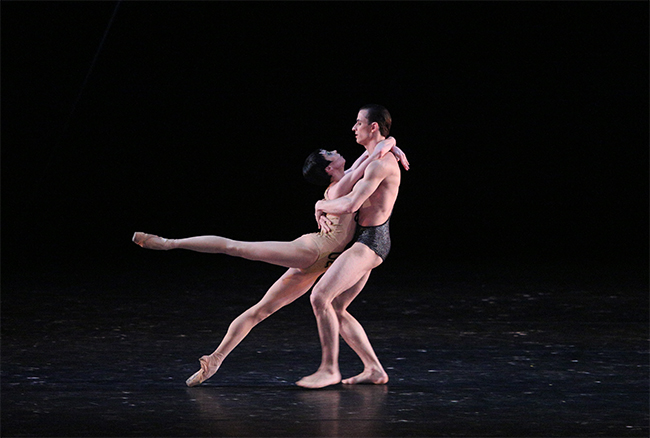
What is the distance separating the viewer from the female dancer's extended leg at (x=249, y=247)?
3.90 metres

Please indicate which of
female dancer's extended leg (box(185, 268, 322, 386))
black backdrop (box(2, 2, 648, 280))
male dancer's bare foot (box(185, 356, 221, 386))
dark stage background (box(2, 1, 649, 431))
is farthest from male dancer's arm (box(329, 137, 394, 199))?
black backdrop (box(2, 2, 648, 280))

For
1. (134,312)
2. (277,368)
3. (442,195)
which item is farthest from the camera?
(442,195)

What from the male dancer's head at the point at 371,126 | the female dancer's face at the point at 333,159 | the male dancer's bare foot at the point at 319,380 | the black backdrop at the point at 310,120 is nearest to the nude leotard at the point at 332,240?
the female dancer's face at the point at 333,159

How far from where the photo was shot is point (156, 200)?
35.8ft

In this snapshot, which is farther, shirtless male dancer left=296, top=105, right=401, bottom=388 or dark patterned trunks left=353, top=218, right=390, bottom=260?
dark patterned trunks left=353, top=218, right=390, bottom=260

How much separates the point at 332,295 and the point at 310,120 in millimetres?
6241

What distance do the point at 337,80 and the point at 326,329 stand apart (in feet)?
20.0

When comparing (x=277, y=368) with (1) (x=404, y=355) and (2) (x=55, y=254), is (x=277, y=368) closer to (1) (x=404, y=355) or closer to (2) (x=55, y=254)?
(1) (x=404, y=355)

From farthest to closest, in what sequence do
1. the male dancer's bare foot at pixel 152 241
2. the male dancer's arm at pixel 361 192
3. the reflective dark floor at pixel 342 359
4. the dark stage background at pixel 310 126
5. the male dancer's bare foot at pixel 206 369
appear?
the dark stage background at pixel 310 126 < the male dancer's bare foot at pixel 206 369 < the male dancer's arm at pixel 361 192 < the male dancer's bare foot at pixel 152 241 < the reflective dark floor at pixel 342 359

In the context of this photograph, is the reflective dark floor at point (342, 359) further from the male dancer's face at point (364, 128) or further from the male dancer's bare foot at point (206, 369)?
the male dancer's face at point (364, 128)

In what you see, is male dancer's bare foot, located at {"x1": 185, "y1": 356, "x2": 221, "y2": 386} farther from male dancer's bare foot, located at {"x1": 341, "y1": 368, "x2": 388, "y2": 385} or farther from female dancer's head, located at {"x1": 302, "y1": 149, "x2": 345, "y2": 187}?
female dancer's head, located at {"x1": 302, "y1": 149, "x2": 345, "y2": 187}

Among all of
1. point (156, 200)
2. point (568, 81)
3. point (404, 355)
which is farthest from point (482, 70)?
point (404, 355)

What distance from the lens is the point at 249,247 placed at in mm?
3996

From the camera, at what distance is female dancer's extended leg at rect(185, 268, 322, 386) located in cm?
411
